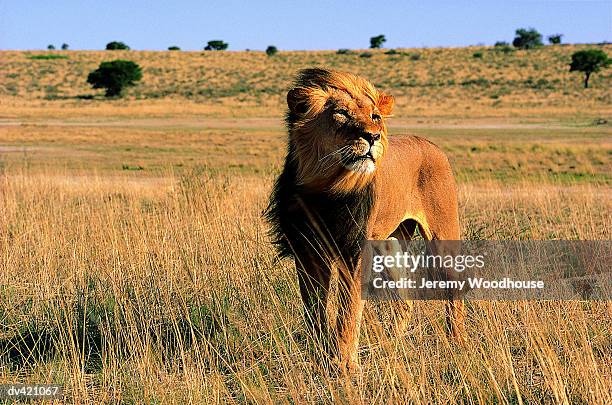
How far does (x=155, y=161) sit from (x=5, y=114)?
2380 cm

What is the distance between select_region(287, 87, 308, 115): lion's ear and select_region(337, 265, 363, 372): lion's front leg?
2.91 ft

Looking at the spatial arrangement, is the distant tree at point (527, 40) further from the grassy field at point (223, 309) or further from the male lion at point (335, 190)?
the male lion at point (335, 190)

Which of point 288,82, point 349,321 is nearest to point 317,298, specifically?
point 349,321

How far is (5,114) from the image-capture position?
1623 inches

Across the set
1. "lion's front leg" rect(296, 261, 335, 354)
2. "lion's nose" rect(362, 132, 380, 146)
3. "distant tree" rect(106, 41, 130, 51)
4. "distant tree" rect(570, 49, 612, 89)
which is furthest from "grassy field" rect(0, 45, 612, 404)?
"distant tree" rect(106, 41, 130, 51)

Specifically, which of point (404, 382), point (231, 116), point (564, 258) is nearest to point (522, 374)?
point (404, 382)

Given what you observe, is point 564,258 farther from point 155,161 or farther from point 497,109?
point 497,109

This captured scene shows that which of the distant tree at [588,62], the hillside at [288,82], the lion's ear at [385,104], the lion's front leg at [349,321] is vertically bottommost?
the hillside at [288,82]

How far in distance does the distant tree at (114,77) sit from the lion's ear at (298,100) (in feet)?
183

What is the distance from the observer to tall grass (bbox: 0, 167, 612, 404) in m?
4.15

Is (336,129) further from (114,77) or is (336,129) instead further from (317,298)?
(114,77)

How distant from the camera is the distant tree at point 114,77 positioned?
5828 centimetres

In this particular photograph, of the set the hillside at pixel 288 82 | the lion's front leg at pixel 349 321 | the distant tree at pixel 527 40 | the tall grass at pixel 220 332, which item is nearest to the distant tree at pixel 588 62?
the hillside at pixel 288 82

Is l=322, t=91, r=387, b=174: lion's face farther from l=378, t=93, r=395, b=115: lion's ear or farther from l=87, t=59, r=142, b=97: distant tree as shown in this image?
l=87, t=59, r=142, b=97: distant tree
